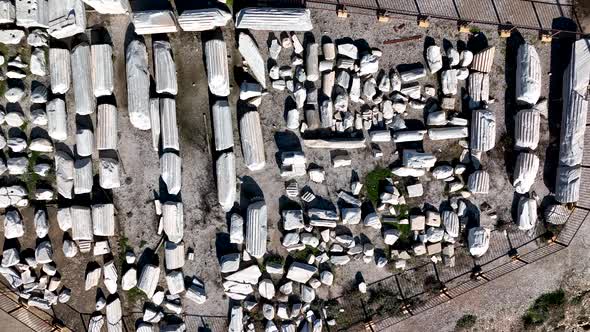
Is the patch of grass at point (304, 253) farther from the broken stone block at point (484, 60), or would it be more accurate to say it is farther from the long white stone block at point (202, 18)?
the broken stone block at point (484, 60)

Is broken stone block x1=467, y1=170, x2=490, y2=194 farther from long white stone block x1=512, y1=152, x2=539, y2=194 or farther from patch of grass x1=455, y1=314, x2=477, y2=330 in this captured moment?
patch of grass x1=455, y1=314, x2=477, y2=330

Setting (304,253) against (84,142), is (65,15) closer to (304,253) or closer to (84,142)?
(84,142)

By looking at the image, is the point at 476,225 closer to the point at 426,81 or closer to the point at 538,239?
the point at 538,239

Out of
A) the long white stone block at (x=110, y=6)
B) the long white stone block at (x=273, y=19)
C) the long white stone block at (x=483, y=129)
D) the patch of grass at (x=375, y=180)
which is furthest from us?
the patch of grass at (x=375, y=180)

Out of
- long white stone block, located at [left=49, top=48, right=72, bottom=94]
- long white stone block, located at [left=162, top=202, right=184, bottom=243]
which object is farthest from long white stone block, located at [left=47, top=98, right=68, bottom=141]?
long white stone block, located at [left=162, top=202, right=184, bottom=243]

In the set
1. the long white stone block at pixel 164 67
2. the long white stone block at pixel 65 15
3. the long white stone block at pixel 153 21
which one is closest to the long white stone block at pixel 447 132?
the long white stone block at pixel 164 67

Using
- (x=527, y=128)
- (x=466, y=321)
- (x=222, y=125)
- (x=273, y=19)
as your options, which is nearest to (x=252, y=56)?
(x=273, y=19)
